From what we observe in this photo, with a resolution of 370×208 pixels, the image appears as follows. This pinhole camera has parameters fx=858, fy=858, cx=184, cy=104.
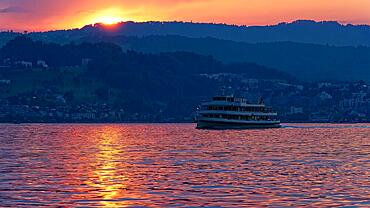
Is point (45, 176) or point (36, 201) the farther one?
point (45, 176)

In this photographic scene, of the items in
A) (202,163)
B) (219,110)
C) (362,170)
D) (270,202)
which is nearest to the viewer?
(270,202)

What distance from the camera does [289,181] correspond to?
60219mm

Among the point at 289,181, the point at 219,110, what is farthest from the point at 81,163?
the point at 219,110

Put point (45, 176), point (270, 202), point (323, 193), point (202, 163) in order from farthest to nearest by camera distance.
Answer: point (202, 163)
point (45, 176)
point (323, 193)
point (270, 202)

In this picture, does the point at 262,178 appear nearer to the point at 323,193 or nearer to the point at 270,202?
the point at 323,193

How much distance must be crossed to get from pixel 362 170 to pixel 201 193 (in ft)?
70.4

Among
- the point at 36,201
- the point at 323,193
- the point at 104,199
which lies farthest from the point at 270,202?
the point at 36,201

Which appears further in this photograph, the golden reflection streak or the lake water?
the golden reflection streak

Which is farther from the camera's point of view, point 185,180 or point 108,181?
point 185,180

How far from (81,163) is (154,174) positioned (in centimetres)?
1518

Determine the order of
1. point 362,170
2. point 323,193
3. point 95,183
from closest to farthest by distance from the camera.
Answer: point 323,193
point 95,183
point 362,170

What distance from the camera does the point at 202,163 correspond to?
259ft

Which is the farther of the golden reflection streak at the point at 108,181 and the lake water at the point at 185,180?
the golden reflection streak at the point at 108,181

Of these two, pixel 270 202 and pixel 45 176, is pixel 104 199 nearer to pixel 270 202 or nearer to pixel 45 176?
pixel 270 202
